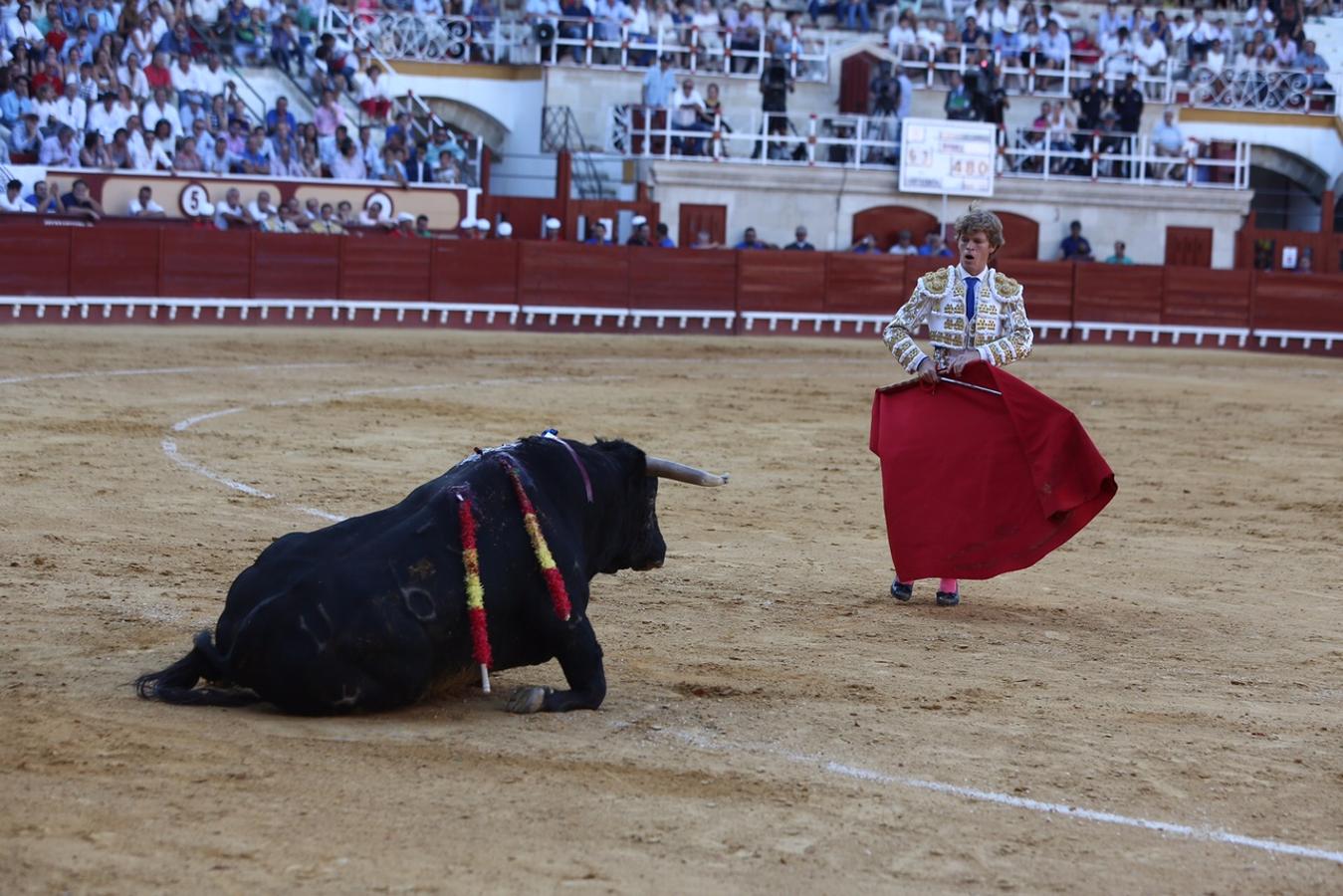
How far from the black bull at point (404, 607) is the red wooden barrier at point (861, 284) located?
16.9m

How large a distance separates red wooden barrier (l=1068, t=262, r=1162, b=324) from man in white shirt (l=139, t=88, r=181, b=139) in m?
10.0

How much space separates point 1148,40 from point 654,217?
8196mm

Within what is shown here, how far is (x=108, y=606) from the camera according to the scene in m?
5.59

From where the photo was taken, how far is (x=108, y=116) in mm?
17766

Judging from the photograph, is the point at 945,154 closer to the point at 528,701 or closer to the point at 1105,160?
the point at 1105,160

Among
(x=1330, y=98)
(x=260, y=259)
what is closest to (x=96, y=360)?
(x=260, y=259)

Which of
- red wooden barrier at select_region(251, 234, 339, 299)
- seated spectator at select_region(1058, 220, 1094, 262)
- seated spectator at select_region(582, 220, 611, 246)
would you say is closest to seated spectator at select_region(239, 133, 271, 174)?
red wooden barrier at select_region(251, 234, 339, 299)

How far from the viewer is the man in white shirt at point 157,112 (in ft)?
59.6

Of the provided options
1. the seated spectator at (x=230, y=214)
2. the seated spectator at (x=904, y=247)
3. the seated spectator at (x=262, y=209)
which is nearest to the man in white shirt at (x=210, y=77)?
the seated spectator at (x=262, y=209)

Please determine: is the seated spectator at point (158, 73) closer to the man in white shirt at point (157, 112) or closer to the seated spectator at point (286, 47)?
the man in white shirt at point (157, 112)

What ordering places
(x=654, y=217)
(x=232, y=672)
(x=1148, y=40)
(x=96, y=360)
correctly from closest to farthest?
1. (x=232, y=672)
2. (x=96, y=360)
3. (x=654, y=217)
4. (x=1148, y=40)

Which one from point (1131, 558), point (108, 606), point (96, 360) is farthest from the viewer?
point (96, 360)

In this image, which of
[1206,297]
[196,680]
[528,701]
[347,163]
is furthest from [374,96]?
[528,701]

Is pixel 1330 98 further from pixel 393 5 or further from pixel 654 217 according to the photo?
pixel 393 5
